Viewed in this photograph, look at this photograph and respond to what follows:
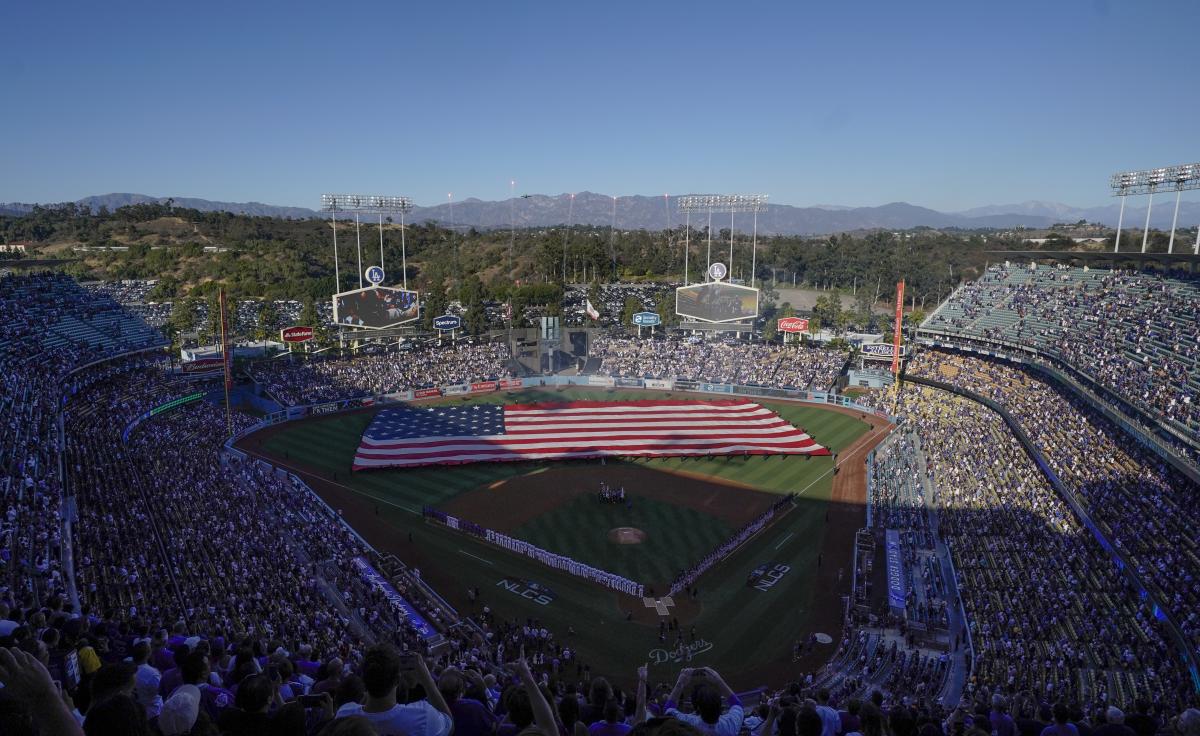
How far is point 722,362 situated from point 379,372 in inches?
1156

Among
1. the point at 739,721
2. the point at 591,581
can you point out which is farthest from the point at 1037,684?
the point at 739,721

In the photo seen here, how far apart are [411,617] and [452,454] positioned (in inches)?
715

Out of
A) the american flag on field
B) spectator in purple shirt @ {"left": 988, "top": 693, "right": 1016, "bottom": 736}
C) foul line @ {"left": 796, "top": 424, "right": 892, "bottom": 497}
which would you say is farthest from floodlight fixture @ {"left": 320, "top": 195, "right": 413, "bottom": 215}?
spectator in purple shirt @ {"left": 988, "top": 693, "right": 1016, "bottom": 736}

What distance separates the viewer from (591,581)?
28906mm

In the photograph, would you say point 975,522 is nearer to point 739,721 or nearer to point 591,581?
point 591,581

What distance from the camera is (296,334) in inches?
2376

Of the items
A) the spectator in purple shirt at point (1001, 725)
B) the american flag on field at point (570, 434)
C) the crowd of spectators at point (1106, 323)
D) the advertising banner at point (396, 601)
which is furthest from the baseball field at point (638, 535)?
the spectator in purple shirt at point (1001, 725)

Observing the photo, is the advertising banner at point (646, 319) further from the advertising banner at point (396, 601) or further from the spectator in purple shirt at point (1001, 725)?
the spectator in purple shirt at point (1001, 725)

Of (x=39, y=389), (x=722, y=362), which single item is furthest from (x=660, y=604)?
(x=722, y=362)

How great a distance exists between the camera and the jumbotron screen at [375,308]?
62094 mm

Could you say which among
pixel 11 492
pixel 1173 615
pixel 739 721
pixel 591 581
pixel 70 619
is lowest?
pixel 591 581

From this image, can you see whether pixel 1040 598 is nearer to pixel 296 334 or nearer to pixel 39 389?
pixel 39 389

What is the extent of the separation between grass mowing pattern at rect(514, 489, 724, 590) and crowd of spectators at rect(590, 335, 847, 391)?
2773cm

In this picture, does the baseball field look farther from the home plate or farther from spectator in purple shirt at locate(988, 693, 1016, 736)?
spectator in purple shirt at locate(988, 693, 1016, 736)
